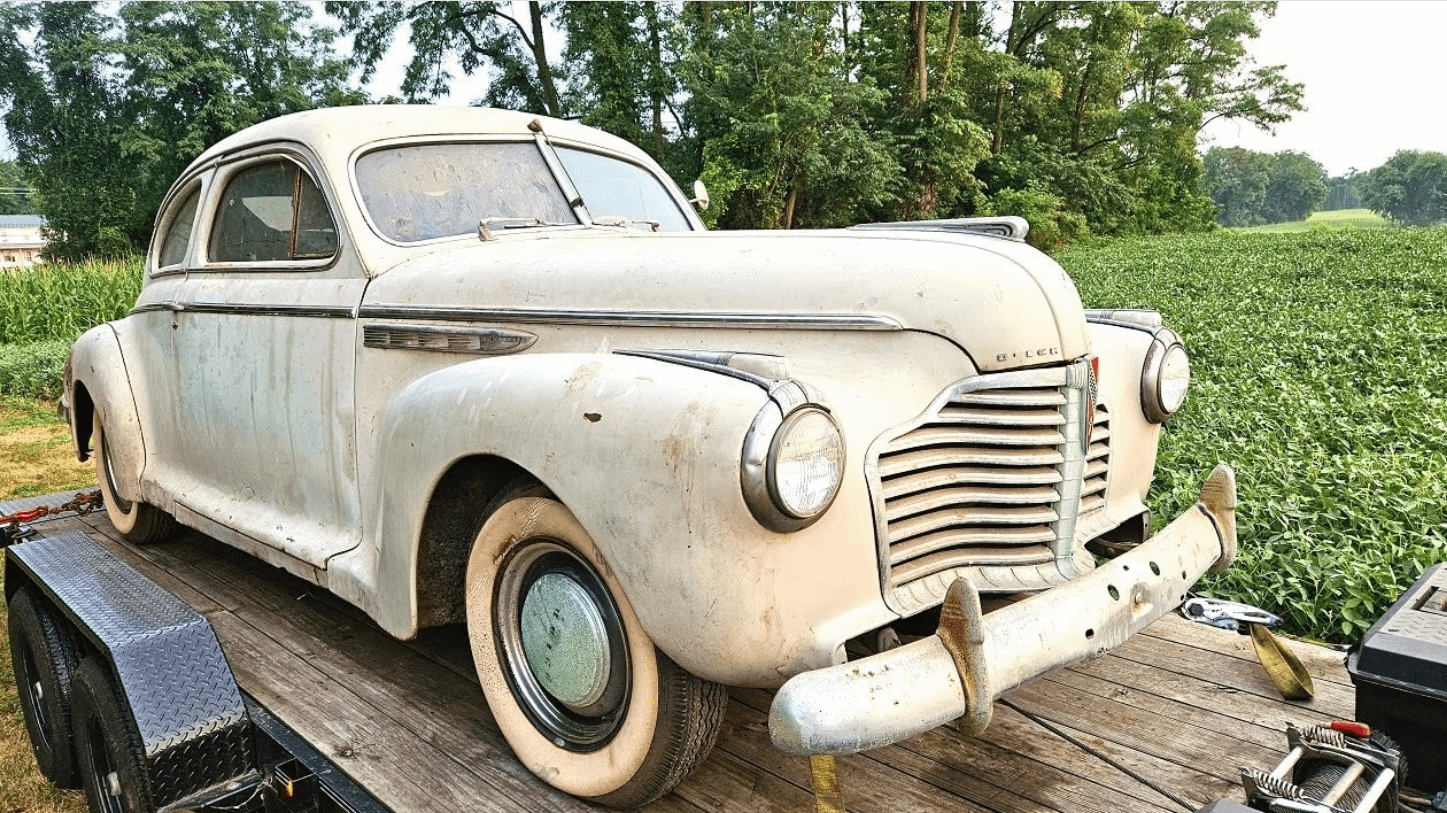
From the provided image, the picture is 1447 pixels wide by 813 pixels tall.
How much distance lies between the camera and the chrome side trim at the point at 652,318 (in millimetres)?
2115

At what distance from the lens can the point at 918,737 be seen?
7.59ft

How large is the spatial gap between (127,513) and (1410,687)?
4402 mm

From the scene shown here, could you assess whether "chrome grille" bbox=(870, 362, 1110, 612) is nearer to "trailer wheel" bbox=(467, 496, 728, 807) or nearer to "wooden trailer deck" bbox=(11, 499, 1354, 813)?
"wooden trailer deck" bbox=(11, 499, 1354, 813)

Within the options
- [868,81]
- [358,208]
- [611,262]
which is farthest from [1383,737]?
[868,81]

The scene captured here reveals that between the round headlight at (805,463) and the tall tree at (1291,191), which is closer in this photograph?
the round headlight at (805,463)

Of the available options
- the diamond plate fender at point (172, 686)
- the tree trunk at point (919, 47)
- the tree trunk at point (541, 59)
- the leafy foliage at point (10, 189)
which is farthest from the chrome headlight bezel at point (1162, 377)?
the leafy foliage at point (10, 189)

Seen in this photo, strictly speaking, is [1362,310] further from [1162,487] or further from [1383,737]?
[1383,737]

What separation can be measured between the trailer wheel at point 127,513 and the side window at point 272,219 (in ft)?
3.74

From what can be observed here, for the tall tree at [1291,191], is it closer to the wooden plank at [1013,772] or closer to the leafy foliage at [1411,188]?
the leafy foliage at [1411,188]

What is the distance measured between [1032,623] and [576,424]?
3.12 feet

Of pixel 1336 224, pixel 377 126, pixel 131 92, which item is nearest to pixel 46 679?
pixel 377 126

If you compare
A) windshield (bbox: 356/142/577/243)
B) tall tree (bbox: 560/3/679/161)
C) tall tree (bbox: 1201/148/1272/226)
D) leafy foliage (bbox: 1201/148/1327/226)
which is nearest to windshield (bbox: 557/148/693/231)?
windshield (bbox: 356/142/577/243)

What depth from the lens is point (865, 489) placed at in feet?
6.22

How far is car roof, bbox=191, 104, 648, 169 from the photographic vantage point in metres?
3.02
